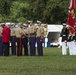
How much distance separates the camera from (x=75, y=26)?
1039 inches

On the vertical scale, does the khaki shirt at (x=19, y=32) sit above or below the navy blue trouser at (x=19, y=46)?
above

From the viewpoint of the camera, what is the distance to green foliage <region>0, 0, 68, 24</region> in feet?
213

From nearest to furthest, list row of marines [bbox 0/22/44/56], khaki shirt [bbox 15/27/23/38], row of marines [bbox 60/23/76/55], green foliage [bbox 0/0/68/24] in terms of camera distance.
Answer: khaki shirt [bbox 15/27/23/38], row of marines [bbox 0/22/44/56], row of marines [bbox 60/23/76/55], green foliage [bbox 0/0/68/24]

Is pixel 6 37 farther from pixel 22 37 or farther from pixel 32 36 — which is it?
pixel 32 36

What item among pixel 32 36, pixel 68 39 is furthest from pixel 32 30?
pixel 68 39

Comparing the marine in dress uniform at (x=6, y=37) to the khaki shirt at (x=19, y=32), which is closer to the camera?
the khaki shirt at (x=19, y=32)

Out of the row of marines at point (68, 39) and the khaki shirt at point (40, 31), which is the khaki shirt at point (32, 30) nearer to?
the khaki shirt at point (40, 31)

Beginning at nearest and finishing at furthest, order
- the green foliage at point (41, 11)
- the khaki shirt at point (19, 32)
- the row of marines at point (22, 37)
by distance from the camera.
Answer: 1. the khaki shirt at point (19, 32)
2. the row of marines at point (22, 37)
3. the green foliage at point (41, 11)

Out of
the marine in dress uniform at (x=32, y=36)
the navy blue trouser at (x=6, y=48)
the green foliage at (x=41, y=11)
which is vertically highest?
the green foliage at (x=41, y=11)

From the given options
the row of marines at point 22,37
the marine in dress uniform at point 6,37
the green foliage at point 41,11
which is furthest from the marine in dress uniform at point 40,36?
the green foliage at point 41,11

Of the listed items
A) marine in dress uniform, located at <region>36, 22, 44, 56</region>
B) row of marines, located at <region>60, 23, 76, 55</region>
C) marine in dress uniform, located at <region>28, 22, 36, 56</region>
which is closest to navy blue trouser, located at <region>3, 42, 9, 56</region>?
marine in dress uniform, located at <region>28, 22, 36, 56</region>

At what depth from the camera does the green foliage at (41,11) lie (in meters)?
64.9

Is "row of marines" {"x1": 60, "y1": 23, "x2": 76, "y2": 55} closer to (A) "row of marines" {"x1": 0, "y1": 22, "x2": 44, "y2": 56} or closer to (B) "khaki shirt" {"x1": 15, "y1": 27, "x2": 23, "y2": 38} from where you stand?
(A) "row of marines" {"x1": 0, "y1": 22, "x2": 44, "y2": 56}

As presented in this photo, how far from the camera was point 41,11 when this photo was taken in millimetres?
67250
